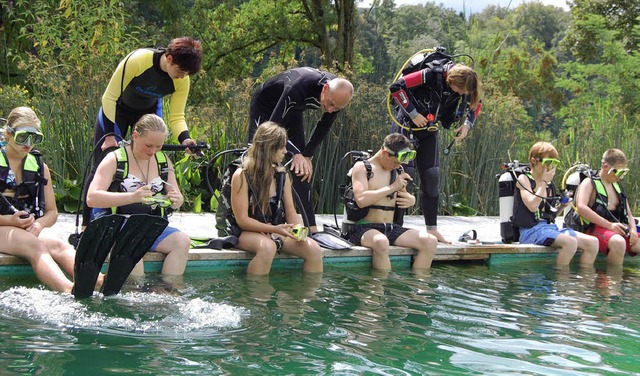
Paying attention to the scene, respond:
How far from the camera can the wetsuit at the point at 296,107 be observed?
227 inches

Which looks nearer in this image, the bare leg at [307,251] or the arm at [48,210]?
the arm at [48,210]

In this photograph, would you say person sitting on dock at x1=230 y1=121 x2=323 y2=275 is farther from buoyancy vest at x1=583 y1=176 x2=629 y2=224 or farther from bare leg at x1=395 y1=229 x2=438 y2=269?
buoyancy vest at x1=583 y1=176 x2=629 y2=224

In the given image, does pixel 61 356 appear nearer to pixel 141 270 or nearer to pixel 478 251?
pixel 141 270

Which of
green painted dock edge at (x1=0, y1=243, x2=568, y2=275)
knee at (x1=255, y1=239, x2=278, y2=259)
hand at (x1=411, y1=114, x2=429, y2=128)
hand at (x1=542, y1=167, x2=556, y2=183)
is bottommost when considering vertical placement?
green painted dock edge at (x1=0, y1=243, x2=568, y2=275)

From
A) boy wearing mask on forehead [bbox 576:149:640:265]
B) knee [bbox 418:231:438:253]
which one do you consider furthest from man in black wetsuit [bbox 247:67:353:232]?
boy wearing mask on forehead [bbox 576:149:640:265]

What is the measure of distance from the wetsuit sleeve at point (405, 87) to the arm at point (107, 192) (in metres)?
2.51

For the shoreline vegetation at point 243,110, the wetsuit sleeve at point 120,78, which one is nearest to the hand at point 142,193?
the wetsuit sleeve at point 120,78

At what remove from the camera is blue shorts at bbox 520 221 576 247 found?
6.88m

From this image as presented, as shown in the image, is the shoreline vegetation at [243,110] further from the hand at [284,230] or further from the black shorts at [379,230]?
the hand at [284,230]

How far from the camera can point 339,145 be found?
8.68 meters

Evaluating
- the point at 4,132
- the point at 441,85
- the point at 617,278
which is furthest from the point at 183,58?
the point at 617,278

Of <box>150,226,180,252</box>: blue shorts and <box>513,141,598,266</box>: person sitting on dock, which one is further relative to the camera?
<box>513,141,598,266</box>: person sitting on dock

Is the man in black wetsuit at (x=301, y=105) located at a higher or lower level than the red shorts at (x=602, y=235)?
higher

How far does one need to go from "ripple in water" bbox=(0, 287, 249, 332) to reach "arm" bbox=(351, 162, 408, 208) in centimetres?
184
